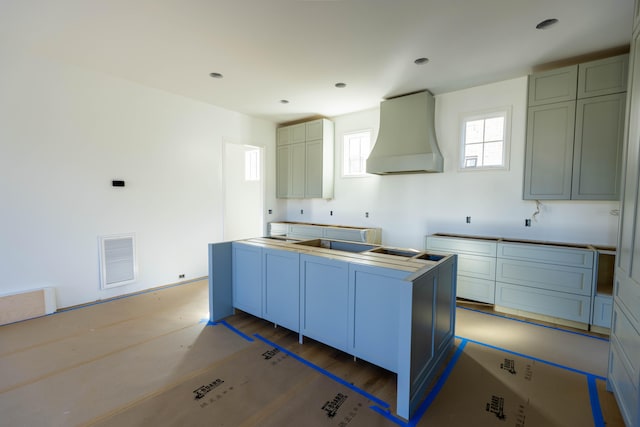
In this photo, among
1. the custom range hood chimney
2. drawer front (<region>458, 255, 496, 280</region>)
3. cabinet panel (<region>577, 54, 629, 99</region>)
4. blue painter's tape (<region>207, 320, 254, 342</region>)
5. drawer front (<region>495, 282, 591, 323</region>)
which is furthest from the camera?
the custom range hood chimney

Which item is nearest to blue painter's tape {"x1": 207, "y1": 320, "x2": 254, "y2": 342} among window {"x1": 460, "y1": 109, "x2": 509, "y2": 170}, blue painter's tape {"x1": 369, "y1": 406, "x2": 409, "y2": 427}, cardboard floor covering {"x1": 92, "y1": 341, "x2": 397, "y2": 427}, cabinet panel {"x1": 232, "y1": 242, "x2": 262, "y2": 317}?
cabinet panel {"x1": 232, "y1": 242, "x2": 262, "y2": 317}

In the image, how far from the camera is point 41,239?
10.5 feet

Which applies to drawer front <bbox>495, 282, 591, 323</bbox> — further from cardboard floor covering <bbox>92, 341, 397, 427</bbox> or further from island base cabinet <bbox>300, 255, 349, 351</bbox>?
cardboard floor covering <bbox>92, 341, 397, 427</bbox>

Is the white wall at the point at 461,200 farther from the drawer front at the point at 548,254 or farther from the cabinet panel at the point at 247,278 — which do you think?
the cabinet panel at the point at 247,278

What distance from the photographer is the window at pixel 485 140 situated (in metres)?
3.71

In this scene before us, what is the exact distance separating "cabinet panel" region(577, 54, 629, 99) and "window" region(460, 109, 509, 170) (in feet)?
2.58

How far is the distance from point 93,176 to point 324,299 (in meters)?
3.54

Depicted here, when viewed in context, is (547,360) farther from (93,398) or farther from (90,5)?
(90,5)

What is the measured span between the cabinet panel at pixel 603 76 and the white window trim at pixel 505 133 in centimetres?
75

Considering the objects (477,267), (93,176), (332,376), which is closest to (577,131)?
(477,267)

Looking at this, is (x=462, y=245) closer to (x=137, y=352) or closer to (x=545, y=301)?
(x=545, y=301)

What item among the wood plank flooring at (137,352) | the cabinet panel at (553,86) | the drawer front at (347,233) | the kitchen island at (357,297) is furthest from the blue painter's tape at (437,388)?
the cabinet panel at (553,86)

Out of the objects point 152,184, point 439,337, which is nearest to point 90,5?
point 152,184

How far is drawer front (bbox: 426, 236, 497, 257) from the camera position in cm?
344
